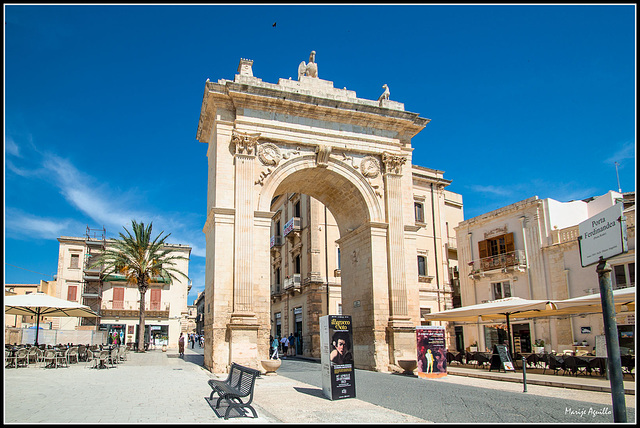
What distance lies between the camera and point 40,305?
57.9 ft

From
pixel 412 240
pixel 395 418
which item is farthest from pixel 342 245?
pixel 395 418

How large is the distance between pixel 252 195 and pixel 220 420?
1112 centimetres

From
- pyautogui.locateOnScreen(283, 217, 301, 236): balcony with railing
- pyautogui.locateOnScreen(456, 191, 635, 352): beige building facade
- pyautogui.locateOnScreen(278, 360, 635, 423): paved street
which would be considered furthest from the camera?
pyautogui.locateOnScreen(283, 217, 301, 236): balcony with railing

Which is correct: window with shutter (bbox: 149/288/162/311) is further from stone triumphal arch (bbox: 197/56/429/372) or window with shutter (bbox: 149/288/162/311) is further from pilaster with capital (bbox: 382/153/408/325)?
pilaster with capital (bbox: 382/153/408/325)

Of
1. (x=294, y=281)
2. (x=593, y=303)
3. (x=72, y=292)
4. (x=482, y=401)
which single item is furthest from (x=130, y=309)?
(x=482, y=401)

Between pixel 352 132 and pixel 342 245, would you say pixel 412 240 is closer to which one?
pixel 342 245

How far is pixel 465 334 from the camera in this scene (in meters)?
30.0

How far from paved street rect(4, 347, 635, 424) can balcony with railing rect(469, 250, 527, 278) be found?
14.2 m

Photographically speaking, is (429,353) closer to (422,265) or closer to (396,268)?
(396,268)

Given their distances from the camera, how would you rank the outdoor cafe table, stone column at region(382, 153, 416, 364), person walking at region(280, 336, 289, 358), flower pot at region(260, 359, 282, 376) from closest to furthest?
1. flower pot at region(260, 359, 282, 376)
2. the outdoor cafe table
3. stone column at region(382, 153, 416, 364)
4. person walking at region(280, 336, 289, 358)

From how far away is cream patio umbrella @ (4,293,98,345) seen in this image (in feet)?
58.2

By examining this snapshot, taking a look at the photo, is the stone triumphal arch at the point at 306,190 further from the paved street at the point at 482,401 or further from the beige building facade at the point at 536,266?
the beige building facade at the point at 536,266

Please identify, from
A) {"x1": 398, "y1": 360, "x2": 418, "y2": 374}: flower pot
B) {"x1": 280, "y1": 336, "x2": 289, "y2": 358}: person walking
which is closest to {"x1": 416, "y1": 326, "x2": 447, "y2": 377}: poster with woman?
{"x1": 398, "y1": 360, "x2": 418, "y2": 374}: flower pot

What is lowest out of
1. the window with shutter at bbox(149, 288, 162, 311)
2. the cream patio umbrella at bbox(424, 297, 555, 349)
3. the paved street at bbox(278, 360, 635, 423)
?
the paved street at bbox(278, 360, 635, 423)
